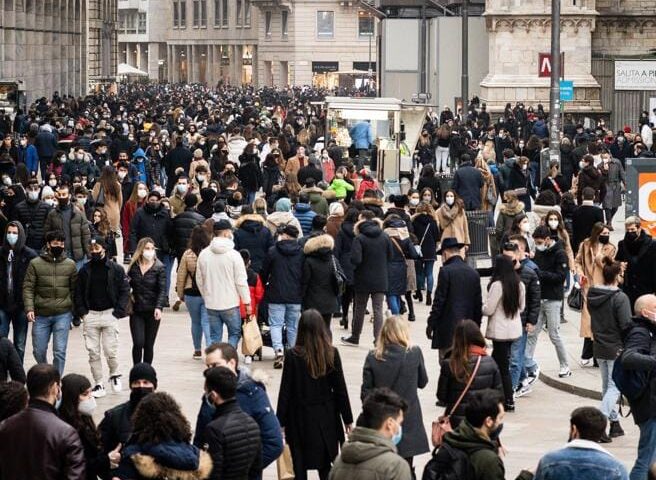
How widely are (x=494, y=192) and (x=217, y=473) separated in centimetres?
1753

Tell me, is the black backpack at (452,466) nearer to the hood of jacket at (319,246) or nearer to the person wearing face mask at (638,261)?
the person wearing face mask at (638,261)

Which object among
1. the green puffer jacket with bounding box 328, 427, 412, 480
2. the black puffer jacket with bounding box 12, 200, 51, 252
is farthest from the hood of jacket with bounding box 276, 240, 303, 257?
the green puffer jacket with bounding box 328, 427, 412, 480

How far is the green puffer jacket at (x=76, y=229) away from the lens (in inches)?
806

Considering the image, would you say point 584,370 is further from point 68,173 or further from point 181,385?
point 68,173

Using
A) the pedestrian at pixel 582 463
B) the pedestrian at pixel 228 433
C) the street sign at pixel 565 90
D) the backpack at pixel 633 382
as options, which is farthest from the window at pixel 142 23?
the pedestrian at pixel 582 463

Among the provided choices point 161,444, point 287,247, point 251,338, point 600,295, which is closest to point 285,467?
point 161,444

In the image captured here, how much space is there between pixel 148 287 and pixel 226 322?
0.99 meters

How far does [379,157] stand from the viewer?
116ft

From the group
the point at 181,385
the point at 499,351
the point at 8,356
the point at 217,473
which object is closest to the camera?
the point at 217,473

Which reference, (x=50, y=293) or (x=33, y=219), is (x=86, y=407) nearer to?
(x=50, y=293)

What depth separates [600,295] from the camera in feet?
49.9

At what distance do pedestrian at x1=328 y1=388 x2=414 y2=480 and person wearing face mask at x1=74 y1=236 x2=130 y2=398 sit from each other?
675cm

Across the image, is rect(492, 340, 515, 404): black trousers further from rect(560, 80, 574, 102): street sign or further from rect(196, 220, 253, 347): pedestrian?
rect(560, 80, 574, 102): street sign

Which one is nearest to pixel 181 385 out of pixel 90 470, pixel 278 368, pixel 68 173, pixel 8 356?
pixel 278 368
